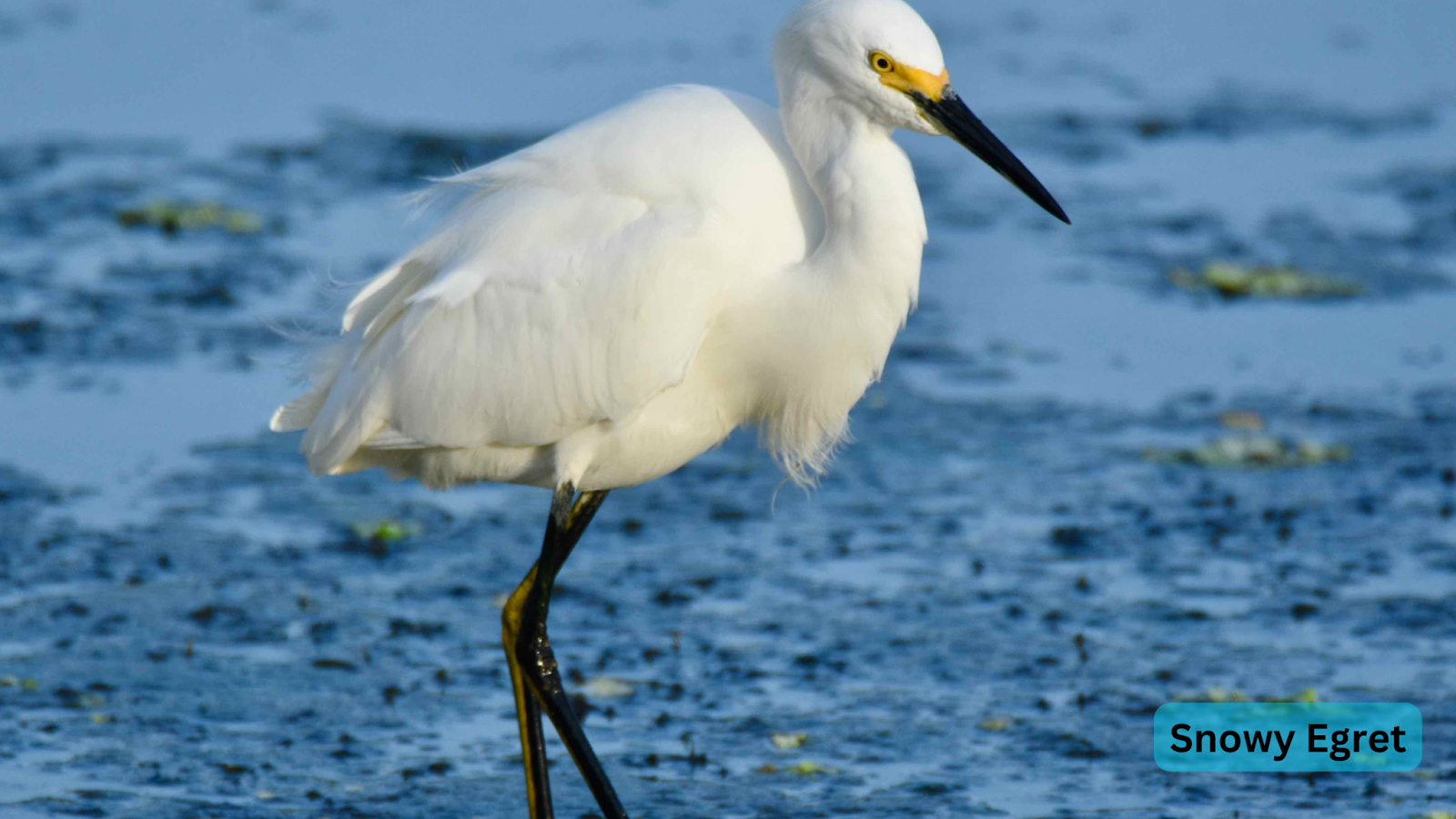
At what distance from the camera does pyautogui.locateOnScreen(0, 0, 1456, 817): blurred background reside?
17.7ft

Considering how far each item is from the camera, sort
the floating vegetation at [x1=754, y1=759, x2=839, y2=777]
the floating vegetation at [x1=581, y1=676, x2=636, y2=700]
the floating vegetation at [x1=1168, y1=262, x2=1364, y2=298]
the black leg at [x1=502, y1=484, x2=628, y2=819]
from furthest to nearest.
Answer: the floating vegetation at [x1=1168, y1=262, x2=1364, y2=298], the floating vegetation at [x1=581, y1=676, x2=636, y2=700], the floating vegetation at [x1=754, y1=759, x2=839, y2=777], the black leg at [x1=502, y1=484, x2=628, y2=819]

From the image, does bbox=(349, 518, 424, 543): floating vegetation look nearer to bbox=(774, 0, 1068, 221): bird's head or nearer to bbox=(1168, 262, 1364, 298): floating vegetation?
bbox=(774, 0, 1068, 221): bird's head

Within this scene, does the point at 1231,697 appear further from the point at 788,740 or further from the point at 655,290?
the point at 655,290

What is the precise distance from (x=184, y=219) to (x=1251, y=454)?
5263 millimetres

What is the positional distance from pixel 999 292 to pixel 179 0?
735 cm

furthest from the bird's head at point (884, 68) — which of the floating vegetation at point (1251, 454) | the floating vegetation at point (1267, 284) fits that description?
the floating vegetation at point (1267, 284)

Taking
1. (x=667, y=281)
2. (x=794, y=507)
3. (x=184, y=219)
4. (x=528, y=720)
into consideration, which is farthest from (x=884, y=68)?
(x=184, y=219)

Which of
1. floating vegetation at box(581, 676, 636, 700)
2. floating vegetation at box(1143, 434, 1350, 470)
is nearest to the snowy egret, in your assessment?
floating vegetation at box(581, 676, 636, 700)

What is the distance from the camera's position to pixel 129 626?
6.02 meters

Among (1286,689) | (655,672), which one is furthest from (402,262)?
(1286,689)

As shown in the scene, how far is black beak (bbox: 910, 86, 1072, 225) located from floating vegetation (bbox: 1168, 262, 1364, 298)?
4872mm

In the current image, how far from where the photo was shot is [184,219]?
9758 mm

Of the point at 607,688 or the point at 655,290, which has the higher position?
the point at 655,290

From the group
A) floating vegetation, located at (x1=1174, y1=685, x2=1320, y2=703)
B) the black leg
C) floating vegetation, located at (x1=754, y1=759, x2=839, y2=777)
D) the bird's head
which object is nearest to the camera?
the bird's head
